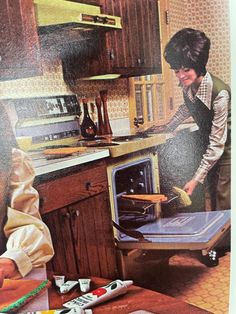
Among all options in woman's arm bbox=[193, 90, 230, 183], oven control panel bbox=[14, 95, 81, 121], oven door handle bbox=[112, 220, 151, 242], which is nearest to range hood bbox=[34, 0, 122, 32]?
oven control panel bbox=[14, 95, 81, 121]

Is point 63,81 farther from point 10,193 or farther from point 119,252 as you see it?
point 119,252

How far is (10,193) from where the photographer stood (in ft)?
2.53

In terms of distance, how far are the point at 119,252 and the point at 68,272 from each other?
98 mm

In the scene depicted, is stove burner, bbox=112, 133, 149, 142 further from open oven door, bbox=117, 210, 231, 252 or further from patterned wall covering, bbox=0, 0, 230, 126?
open oven door, bbox=117, 210, 231, 252

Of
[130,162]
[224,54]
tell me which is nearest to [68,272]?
[130,162]

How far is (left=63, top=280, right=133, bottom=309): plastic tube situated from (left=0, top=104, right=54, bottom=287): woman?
0.10 metres

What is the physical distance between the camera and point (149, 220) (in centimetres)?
83

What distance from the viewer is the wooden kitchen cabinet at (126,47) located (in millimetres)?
778

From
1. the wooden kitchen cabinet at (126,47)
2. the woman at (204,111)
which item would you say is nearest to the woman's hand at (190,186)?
the woman at (204,111)

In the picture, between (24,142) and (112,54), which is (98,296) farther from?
(112,54)

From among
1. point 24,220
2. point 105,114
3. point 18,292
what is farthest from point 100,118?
point 18,292

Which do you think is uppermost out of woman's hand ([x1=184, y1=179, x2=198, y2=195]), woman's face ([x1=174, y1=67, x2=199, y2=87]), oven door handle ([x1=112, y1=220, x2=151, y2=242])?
woman's face ([x1=174, y1=67, x2=199, y2=87])

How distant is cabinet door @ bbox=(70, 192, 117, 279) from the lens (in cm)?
81

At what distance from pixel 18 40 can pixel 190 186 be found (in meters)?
0.39
